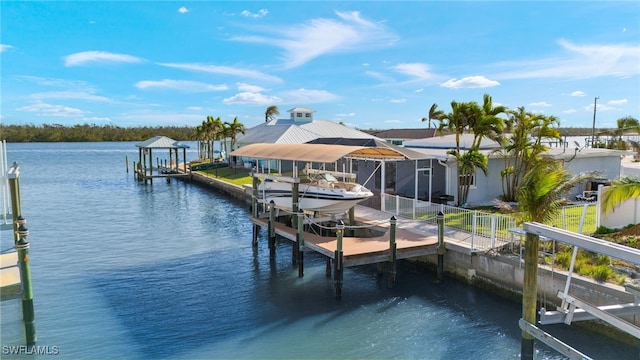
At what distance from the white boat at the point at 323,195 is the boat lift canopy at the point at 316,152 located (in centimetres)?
117

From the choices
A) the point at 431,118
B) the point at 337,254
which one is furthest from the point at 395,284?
the point at 431,118

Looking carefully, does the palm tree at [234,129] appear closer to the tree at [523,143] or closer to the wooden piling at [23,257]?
the tree at [523,143]

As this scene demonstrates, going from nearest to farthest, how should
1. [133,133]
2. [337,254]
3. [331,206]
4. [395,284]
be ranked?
[337,254], [395,284], [331,206], [133,133]

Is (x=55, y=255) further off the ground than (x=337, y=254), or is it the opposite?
(x=337, y=254)

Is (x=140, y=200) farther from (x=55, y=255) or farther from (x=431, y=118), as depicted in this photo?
(x=431, y=118)

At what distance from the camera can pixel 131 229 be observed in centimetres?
2484

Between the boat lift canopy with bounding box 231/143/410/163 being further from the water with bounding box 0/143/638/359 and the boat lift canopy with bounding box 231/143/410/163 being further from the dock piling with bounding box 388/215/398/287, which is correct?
the water with bounding box 0/143/638/359

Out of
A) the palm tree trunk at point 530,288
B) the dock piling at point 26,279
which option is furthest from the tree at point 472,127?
the dock piling at point 26,279

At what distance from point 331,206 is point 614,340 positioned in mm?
9844

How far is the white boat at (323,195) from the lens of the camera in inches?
676

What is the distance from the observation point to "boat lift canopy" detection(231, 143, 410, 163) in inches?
637

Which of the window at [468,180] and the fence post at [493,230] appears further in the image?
the window at [468,180]

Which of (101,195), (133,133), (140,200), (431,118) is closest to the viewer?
(140,200)

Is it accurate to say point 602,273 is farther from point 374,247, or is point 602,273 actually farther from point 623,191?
point 374,247
